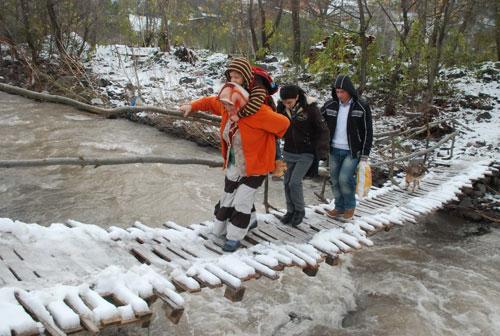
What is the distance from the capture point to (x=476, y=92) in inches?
555

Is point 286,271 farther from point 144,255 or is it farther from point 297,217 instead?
point 144,255

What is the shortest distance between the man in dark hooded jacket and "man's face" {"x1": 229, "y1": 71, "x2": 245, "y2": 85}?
1.25 meters

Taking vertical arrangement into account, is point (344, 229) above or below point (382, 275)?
above

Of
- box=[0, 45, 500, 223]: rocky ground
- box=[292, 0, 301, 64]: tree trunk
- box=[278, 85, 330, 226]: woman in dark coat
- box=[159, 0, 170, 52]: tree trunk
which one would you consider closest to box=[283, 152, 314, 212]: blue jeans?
box=[278, 85, 330, 226]: woman in dark coat

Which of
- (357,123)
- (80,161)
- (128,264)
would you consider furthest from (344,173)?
(80,161)

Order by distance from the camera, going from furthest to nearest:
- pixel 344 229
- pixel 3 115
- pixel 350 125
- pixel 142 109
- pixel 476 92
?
pixel 476 92
pixel 3 115
pixel 344 229
pixel 350 125
pixel 142 109

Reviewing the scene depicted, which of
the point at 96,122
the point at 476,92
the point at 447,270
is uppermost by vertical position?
the point at 476,92

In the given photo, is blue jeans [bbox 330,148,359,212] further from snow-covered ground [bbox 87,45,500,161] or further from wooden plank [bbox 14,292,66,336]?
snow-covered ground [bbox 87,45,500,161]

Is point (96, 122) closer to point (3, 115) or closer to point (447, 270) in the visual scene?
point (3, 115)

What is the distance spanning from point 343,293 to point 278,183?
444 centimetres

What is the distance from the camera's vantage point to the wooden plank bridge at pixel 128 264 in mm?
2729

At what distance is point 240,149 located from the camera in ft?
12.2

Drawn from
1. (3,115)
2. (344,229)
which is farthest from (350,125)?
(3,115)

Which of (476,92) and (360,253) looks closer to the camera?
(360,253)
